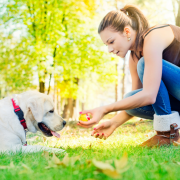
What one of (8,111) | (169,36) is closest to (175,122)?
(169,36)

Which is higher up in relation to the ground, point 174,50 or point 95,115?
point 174,50

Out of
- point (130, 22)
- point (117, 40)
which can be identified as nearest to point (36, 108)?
point (117, 40)

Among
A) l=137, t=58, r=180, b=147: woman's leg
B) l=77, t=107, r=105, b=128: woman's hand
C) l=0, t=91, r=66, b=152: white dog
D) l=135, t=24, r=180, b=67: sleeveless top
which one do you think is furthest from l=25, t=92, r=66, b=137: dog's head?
l=135, t=24, r=180, b=67: sleeveless top

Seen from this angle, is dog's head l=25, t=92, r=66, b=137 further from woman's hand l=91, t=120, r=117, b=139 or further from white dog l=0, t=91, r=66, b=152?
woman's hand l=91, t=120, r=117, b=139

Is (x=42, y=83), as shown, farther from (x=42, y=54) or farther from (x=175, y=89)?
(x=175, y=89)

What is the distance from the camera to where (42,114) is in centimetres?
303

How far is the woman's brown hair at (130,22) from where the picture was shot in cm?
273

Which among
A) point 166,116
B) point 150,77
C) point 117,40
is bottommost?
point 166,116

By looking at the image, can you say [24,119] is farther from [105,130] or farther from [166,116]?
[166,116]

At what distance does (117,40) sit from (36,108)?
1.49m

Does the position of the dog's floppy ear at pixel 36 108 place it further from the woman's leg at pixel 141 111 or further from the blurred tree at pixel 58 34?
the blurred tree at pixel 58 34

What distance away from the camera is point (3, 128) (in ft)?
9.10

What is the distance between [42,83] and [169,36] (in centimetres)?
805

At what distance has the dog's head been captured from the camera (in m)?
2.95
